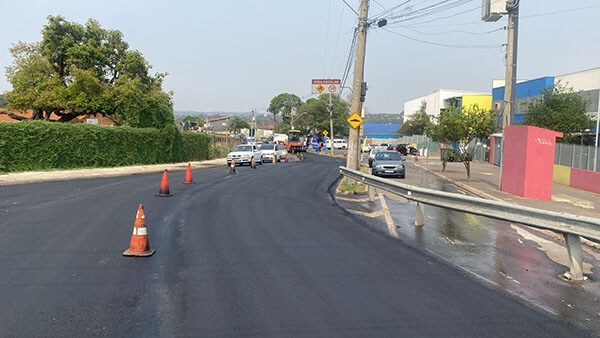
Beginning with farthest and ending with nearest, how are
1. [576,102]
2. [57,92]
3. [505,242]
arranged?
[57,92] < [576,102] < [505,242]

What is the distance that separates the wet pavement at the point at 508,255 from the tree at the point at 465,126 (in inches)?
609

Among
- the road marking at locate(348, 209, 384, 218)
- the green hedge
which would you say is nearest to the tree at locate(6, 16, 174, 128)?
the green hedge

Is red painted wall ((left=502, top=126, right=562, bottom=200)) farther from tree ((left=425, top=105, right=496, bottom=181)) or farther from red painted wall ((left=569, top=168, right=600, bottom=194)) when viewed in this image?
tree ((left=425, top=105, right=496, bottom=181))

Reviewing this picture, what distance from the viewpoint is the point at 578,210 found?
55.5 ft

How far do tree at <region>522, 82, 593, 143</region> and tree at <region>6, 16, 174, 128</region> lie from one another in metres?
26.9

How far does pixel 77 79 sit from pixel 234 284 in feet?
111

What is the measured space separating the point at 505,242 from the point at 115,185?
14.6 meters

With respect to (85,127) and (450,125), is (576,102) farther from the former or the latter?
(85,127)

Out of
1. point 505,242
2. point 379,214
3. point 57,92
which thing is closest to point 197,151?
point 57,92

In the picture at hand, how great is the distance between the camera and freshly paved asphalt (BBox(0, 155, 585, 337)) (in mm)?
5121

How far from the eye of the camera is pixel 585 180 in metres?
25.0

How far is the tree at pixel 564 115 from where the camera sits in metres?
32.2

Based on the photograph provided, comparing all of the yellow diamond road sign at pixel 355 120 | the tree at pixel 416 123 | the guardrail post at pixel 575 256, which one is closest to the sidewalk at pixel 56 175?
the yellow diamond road sign at pixel 355 120

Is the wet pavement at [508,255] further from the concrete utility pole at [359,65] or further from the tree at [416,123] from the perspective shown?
the tree at [416,123]
